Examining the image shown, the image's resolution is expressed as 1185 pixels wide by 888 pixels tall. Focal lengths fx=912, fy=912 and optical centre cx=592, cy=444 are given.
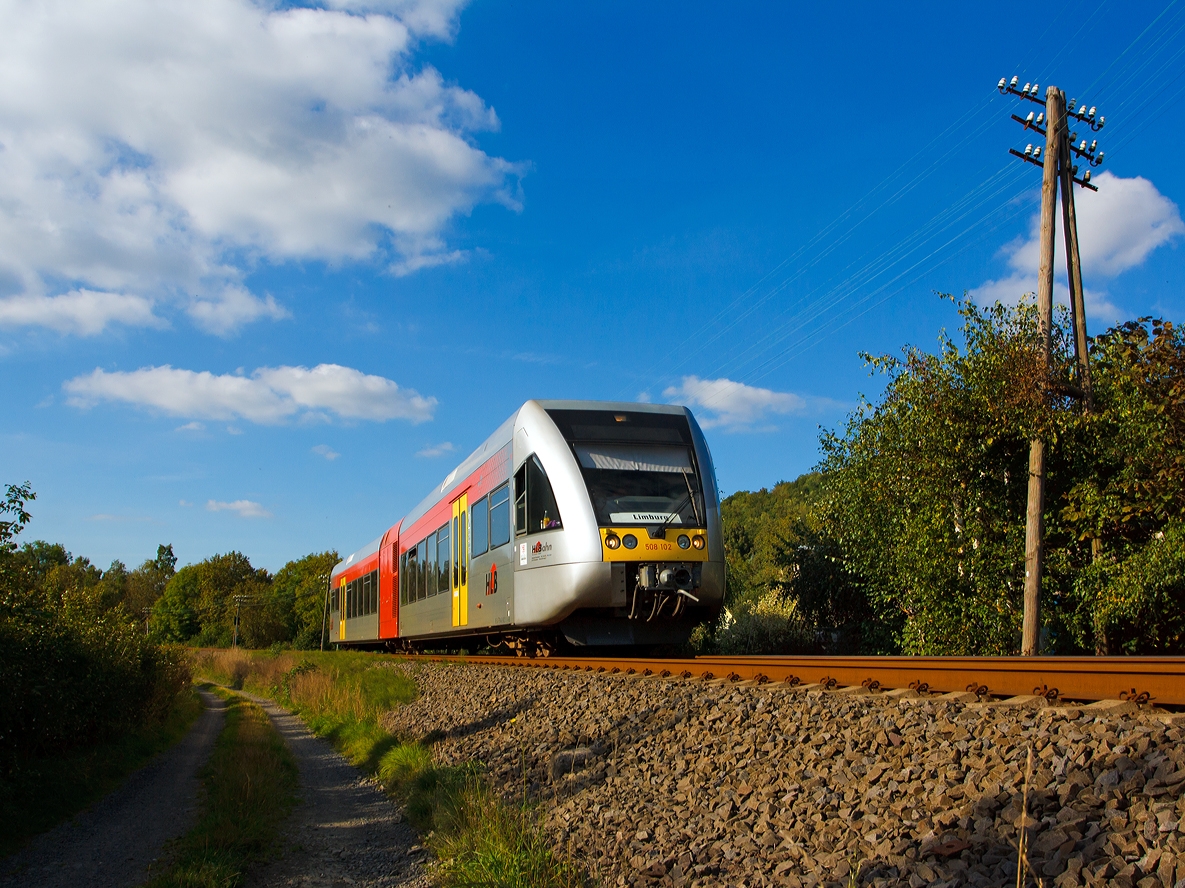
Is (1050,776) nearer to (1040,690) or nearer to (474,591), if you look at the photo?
(1040,690)

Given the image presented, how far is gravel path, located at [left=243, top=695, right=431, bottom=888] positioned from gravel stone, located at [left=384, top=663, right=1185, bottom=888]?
1.19 m

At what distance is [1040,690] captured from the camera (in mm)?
5219

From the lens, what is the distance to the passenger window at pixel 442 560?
1727 centimetres

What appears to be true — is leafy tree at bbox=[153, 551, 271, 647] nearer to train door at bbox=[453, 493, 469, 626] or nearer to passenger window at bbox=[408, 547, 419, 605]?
passenger window at bbox=[408, 547, 419, 605]

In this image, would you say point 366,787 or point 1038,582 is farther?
point 1038,582

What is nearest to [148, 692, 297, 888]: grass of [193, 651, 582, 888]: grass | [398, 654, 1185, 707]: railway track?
[193, 651, 582, 888]: grass

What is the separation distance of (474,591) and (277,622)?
296 feet

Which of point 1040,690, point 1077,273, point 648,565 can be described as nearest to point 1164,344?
point 1077,273

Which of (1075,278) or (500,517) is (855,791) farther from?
(1075,278)

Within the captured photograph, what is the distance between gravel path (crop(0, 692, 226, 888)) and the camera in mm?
8258

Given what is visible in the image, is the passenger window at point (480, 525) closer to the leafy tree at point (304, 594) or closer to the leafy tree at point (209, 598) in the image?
the leafy tree at point (304, 594)

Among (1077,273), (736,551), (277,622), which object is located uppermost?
(1077,273)

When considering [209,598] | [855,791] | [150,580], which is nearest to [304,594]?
[209,598]

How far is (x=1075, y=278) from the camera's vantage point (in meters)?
14.9
